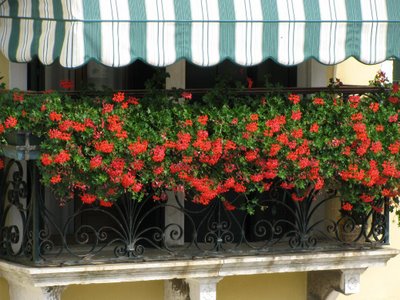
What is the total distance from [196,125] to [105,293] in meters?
1.65

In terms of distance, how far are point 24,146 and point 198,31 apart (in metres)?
1.44

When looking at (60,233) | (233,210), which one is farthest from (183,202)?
(60,233)

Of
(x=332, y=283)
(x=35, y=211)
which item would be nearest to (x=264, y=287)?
(x=332, y=283)

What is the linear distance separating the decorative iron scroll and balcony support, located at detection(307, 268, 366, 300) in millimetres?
243

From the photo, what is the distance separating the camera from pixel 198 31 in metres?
10.6

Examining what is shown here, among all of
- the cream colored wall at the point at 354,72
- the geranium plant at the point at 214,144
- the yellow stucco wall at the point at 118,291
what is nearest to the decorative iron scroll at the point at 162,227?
the geranium plant at the point at 214,144

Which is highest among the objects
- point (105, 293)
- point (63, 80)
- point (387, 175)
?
point (63, 80)

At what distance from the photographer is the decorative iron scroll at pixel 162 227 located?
440 inches

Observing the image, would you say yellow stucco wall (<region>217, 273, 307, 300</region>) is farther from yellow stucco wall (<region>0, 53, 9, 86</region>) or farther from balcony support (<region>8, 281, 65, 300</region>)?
yellow stucco wall (<region>0, 53, 9, 86</region>)

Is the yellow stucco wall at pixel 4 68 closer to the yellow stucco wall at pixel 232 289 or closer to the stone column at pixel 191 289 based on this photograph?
the yellow stucco wall at pixel 232 289

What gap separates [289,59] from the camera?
1091 cm

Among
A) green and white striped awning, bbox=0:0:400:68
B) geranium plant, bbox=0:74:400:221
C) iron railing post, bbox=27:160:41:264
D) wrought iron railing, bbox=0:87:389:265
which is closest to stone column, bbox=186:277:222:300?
wrought iron railing, bbox=0:87:389:265

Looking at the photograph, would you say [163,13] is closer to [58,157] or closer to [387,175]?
[58,157]

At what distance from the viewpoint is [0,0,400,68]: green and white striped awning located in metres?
10.4
